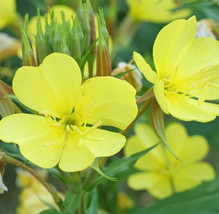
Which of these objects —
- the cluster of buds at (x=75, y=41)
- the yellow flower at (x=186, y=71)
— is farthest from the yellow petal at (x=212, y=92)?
the cluster of buds at (x=75, y=41)

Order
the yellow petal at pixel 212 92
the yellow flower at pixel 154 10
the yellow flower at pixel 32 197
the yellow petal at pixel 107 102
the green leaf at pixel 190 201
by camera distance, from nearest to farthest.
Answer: the yellow petal at pixel 107 102
the yellow petal at pixel 212 92
the green leaf at pixel 190 201
the yellow flower at pixel 32 197
the yellow flower at pixel 154 10

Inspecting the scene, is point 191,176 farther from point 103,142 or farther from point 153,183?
point 103,142

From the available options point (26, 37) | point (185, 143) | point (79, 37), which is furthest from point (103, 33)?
point (185, 143)

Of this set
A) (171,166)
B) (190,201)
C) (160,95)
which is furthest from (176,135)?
(160,95)

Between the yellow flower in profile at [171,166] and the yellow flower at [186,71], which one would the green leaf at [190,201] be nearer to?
the yellow flower in profile at [171,166]

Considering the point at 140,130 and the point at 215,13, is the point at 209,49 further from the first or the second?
the point at 140,130

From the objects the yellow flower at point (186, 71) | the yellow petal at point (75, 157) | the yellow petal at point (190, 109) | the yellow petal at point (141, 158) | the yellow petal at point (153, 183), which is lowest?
the yellow petal at point (153, 183)

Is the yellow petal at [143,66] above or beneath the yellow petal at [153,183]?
above
